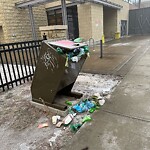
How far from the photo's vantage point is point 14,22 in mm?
Answer: 12438

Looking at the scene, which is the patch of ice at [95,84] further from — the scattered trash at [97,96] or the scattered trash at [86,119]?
the scattered trash at [86,119]

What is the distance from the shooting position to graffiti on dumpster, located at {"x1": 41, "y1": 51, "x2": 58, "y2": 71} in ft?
8.91

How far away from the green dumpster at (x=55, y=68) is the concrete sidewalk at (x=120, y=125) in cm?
75

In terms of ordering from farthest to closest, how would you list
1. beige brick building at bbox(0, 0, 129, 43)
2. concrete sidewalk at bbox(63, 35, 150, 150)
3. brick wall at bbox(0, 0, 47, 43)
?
beige brick building at bbox(0, 0, 129, 43)
brick wall at bbox(0, 0, 47, 43)
concrete sidewalk at bbox(63, 35, 150, 150)

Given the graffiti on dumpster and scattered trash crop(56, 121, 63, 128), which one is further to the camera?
the graffiti on dumpster

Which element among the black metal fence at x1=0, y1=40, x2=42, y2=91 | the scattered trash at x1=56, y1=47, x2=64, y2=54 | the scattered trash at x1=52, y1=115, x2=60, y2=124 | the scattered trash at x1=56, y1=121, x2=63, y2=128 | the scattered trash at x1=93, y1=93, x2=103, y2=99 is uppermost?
the scattered trash at x1=56, y1=47, x2=64, y2=54

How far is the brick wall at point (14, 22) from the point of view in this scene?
38.7 ft

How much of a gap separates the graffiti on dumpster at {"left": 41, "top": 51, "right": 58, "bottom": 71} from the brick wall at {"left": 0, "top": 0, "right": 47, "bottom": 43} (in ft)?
35.2

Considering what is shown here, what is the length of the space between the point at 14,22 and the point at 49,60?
11268 millimetres

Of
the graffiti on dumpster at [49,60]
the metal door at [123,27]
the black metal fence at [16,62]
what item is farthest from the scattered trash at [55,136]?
the metal door at [123,27]

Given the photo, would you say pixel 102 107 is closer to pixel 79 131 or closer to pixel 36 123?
pixel 79 131

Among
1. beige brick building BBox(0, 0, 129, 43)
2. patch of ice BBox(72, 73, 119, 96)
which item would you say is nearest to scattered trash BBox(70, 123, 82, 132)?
patch of ice BBox(72, 73, 119, 96)

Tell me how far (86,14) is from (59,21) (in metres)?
3.19

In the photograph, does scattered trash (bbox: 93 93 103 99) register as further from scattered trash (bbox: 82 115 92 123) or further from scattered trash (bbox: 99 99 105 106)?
scattered trash (bbox: 82 115 92 123)
